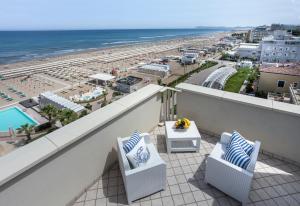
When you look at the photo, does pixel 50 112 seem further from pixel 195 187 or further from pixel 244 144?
pixel 244 144

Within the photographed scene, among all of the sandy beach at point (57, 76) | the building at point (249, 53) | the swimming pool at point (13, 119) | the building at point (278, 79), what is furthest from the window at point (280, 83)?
the building at point (249, 53)

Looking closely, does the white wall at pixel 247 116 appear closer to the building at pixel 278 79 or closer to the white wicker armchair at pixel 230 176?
the white wicker armchair at pixel 230 176

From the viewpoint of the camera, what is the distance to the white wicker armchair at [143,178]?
2.35 metres

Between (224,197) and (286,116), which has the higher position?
(286,116)

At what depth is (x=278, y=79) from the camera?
1667 centimetres

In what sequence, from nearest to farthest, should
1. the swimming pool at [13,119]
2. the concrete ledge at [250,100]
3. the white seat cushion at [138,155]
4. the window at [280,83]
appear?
the white seat cushion at [138,155] < the concrete ledge at [250,100] < the swimming pool at [13,119] < the window at [280,83]

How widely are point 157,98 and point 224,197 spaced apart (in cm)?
214

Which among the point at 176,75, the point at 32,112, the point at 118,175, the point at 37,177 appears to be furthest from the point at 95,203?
the point at 176,75

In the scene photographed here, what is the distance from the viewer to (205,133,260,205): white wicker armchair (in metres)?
2.31

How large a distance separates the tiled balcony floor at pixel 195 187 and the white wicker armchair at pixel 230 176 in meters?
0.12

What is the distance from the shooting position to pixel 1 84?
83.2 feet

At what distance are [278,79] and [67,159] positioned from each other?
19.1m

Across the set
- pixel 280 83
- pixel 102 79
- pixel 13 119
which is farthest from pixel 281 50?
pixel 13 119

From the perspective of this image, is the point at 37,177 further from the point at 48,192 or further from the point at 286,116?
the point at 286,116
